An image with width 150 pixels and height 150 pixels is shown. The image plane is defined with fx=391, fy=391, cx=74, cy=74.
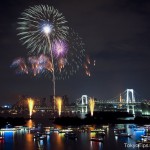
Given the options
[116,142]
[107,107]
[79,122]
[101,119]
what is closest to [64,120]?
[79,122]

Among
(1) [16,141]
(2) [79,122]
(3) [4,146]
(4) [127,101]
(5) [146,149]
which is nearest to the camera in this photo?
(5) [146,149]

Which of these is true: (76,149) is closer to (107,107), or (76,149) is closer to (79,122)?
(79,122)

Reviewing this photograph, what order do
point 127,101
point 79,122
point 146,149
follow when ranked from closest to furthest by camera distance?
point 146,149
point 79,122
point 127,101

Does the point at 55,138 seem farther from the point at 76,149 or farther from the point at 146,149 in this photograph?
the point at 146,149

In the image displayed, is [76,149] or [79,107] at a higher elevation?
[79,107]

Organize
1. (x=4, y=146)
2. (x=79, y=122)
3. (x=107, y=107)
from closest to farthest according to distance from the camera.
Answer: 1. (x=4, y=146)
2. (x=79, y=122)
3. (x=107, y=107)

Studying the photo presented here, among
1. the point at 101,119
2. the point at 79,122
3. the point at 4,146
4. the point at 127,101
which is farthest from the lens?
the point at 127,101

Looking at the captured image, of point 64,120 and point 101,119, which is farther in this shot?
point 101,119

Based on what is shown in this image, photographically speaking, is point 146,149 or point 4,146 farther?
point 4,146

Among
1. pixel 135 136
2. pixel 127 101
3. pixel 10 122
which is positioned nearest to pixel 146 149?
pixel 135 136
